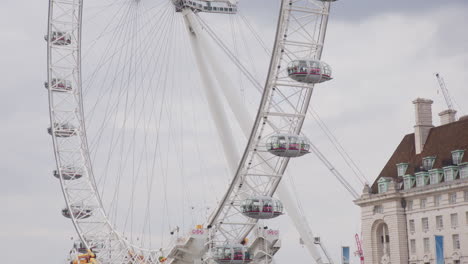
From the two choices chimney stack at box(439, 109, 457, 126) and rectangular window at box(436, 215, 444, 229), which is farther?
chimney stack at box(439, 109, 457, 126)

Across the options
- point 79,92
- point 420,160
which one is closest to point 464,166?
point 420,160

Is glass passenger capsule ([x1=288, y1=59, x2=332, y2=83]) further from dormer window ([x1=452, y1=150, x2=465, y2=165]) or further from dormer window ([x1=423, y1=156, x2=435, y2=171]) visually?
dormer window ([x1=423, y1=156, x2=435, y2=171])

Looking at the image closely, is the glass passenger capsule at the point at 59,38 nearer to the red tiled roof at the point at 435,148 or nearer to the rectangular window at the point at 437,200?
the red tiled roof at the point at 435,148

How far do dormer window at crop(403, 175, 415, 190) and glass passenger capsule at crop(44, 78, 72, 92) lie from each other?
35.6 metres

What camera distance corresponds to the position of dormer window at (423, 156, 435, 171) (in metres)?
95.6

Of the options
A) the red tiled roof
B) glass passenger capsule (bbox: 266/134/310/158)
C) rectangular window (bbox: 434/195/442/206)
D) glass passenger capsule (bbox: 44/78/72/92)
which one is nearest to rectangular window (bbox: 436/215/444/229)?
rectangular window (bbox: 434/195/442/206)

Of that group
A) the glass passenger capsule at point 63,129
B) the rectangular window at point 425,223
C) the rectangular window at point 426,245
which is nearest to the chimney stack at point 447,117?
the rectangular window at point 425,223

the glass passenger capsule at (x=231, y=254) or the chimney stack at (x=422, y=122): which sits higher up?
the chimney stack at (x=422, y=122)

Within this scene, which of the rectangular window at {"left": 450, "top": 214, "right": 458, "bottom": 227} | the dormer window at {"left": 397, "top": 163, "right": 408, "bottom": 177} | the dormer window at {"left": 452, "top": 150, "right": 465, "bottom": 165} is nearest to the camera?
the rectangular window at {"left": 450, "top": 214, "right": 458, "bottom": 227}

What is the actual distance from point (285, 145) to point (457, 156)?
31.2 meters

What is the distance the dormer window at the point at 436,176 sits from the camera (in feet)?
304

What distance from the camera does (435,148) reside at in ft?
319

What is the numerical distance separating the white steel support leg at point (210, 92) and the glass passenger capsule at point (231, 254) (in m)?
7.36

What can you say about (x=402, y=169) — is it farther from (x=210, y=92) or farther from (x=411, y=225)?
(x=210, y=92)
